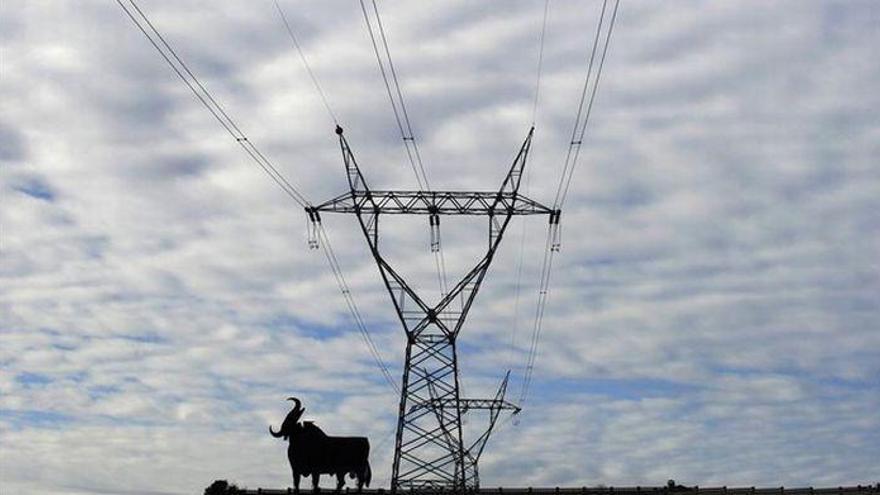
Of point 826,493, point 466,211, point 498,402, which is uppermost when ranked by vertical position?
point 466,211

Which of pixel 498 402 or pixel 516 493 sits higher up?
pixel 498 402

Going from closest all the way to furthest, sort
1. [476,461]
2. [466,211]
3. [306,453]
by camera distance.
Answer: [306,453], [466,211], [476,461]

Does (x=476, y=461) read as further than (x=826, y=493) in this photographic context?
Yes

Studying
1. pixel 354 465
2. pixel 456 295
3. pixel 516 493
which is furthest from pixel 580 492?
pixel 354 465

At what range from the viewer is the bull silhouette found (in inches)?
1983

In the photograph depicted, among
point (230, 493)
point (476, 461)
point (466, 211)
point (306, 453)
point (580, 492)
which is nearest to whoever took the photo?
point (306, 453)

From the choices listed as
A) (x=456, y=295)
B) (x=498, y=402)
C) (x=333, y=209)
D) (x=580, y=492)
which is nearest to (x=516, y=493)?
(x=580, y=492)

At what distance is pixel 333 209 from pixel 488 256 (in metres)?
7.59

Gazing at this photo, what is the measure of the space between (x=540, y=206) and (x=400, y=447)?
1295 cm

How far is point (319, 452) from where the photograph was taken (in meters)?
50.8

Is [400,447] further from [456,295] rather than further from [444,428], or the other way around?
[456,295]

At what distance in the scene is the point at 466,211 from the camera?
5859cm

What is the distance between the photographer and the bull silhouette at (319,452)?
5038cm

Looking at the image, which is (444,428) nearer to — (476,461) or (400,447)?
(400,447)
